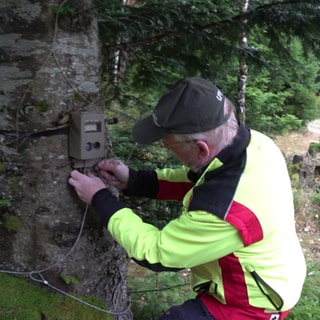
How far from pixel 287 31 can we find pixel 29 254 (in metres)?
2.18

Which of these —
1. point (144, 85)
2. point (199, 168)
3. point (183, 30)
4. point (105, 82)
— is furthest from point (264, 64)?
point (199, 168)

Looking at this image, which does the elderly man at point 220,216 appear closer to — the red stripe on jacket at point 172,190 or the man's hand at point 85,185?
the man's hand at point 85,185

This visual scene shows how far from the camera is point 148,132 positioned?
1.94 m

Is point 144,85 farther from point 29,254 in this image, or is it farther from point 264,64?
point 29,254

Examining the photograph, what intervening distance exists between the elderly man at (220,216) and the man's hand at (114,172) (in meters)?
0.15

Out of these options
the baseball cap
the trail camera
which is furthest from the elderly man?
the trail camera

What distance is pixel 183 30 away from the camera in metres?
3.00

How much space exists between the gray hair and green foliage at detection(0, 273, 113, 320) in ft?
3.54

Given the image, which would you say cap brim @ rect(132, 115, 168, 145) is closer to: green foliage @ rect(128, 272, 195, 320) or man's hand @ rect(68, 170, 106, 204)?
man's hand @ rect(68, 170, 106, 204)

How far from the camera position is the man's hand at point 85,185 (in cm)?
207

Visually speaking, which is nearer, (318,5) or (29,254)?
(29,254)

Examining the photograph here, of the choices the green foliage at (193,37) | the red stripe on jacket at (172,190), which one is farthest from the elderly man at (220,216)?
the green foliage at (193,37)


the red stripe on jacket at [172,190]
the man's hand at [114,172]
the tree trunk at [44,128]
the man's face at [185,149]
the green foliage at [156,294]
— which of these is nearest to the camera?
the man's face at [185,149]

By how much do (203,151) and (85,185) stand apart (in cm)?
63
